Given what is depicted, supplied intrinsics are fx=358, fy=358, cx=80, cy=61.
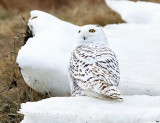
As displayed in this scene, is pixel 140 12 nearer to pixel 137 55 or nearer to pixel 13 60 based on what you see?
pixel 137 55

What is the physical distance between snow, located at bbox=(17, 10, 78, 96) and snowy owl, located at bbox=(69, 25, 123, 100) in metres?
0.59

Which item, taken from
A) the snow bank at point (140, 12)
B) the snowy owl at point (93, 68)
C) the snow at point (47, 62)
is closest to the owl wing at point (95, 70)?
the snowy owl at point (93, 68)

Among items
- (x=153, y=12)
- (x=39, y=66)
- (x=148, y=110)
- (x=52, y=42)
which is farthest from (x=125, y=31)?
(x=148, y=110)

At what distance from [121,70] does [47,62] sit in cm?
71

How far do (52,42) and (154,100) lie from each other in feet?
4.73

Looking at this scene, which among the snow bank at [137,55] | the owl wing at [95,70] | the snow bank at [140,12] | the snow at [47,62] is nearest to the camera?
the owl wing at [95,70]

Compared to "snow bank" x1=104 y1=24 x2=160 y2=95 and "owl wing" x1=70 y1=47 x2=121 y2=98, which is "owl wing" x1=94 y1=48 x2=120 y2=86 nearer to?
"owl wing" x1=70 y1=47 x2=121 y2=98

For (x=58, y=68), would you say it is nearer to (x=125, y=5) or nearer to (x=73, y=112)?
(x=73, y=112)

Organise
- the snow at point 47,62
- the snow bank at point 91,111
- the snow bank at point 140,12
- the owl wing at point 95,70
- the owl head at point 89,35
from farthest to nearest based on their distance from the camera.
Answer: the snow bank at point 140,12, the snow at point 47,62, the owl head at point 89,35, the owl wing at point 95,70, the snow bank at point 91,111

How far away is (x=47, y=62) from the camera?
322cm

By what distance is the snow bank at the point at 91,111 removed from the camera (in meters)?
2.12

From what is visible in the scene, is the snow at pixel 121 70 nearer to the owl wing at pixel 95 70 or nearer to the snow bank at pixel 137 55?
the snow bank at pixel 137 55

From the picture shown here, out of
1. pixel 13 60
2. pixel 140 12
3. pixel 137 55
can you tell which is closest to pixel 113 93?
pixel 137 55

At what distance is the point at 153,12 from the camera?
472cm
